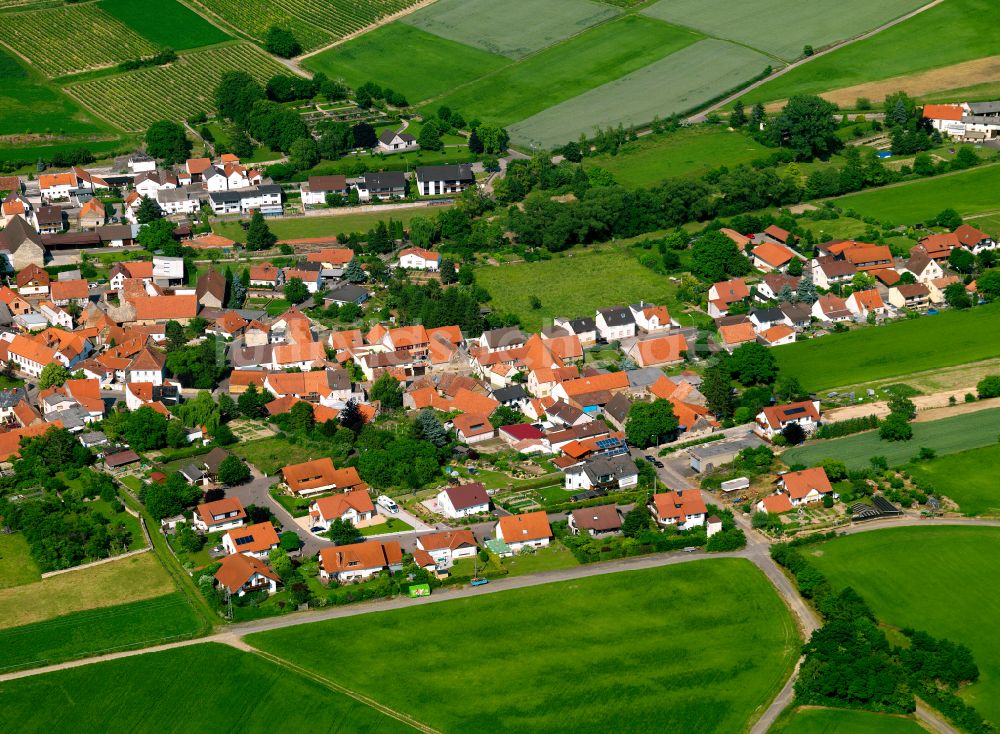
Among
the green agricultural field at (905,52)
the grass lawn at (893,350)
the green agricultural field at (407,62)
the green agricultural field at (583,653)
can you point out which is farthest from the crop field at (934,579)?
the green agricultural field at (407,62)

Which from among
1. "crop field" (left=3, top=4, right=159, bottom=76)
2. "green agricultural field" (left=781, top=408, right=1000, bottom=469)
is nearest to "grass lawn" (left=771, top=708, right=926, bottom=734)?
"green agricultural field" (left=781, top=408, right=1000, bottom=469)

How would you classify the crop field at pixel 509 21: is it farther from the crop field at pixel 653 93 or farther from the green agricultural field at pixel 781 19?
the crop field at pixel 653 93

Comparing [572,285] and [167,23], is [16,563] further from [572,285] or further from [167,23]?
[167,23]

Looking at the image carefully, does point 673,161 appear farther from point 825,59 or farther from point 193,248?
point 193,248

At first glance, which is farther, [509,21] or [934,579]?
[509,21]

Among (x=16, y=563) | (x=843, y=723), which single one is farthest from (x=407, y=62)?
(x=843, y=723)

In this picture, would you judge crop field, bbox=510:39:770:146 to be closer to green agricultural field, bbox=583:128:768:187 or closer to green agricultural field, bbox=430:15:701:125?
green agricultural field, bbox=430:15:701:125
